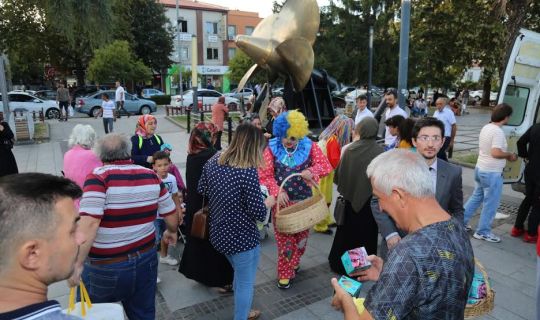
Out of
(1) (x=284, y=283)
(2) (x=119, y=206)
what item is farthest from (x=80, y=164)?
(1) (x=284, y=283)

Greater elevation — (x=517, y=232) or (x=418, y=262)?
(x=418, y=262)

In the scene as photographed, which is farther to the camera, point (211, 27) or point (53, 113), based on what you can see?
point (211, 27)

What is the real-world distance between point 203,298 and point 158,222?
102 cm

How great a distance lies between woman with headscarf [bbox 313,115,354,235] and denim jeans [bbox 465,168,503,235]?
1.82 metres

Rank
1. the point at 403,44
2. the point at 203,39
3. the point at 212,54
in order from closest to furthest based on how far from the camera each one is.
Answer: the point at 403,44 < the point at 203,39 < the point at 212,54

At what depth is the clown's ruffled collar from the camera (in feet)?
12.5

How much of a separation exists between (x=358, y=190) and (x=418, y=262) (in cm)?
235

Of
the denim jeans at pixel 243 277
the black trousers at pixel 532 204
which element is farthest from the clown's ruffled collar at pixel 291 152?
the black trousers at pixel 532 204

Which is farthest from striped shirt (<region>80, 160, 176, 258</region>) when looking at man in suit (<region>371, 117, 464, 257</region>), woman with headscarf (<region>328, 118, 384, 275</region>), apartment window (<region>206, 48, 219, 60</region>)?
apartment window (<region>206, 48, 219, 60</region>)

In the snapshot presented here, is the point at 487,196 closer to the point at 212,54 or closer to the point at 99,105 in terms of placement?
the point at 99,105

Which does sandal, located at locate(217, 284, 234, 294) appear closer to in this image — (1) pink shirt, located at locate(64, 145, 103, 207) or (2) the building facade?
(1) pink shirt, located at locate(64, 145, 103, 207)

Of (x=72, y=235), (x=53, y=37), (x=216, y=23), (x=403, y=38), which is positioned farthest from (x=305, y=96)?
(x=216, y=23)

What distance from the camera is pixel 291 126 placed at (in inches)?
147

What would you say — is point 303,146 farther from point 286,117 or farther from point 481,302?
point 481,302
